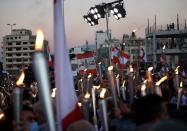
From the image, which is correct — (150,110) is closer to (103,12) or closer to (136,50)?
(103,12)

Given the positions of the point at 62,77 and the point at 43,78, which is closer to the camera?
the point at 43,78

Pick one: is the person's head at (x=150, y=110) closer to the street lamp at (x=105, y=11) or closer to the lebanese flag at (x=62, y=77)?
the lebanese flag at (x=62, y=77)

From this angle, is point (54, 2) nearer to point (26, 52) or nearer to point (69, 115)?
point (69, 115)

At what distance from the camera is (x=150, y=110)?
13.9 ft

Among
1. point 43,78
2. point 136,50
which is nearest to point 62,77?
point 43,78

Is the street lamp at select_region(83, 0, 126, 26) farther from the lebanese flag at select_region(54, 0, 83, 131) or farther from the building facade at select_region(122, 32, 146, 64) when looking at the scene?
the lebanese flag at select_region(54, 0, 83, 131)

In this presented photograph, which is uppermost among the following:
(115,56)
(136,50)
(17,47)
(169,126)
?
(17,47)

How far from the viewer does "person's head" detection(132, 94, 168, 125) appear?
4.13 meters

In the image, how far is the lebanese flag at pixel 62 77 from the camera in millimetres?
4816

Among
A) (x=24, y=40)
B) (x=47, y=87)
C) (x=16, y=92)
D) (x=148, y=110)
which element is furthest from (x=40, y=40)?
(x=24, y=40)

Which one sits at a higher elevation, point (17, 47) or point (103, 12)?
point (17, 47)

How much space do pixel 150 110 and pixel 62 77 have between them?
117 centimetres

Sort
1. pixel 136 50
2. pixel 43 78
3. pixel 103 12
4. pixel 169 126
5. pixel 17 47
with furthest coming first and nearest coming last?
pixel 17 47 → pixel 136 50 → pixel 103 12 → pixel 43 78 → pixel 169 126

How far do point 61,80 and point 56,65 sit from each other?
0.56 ft
